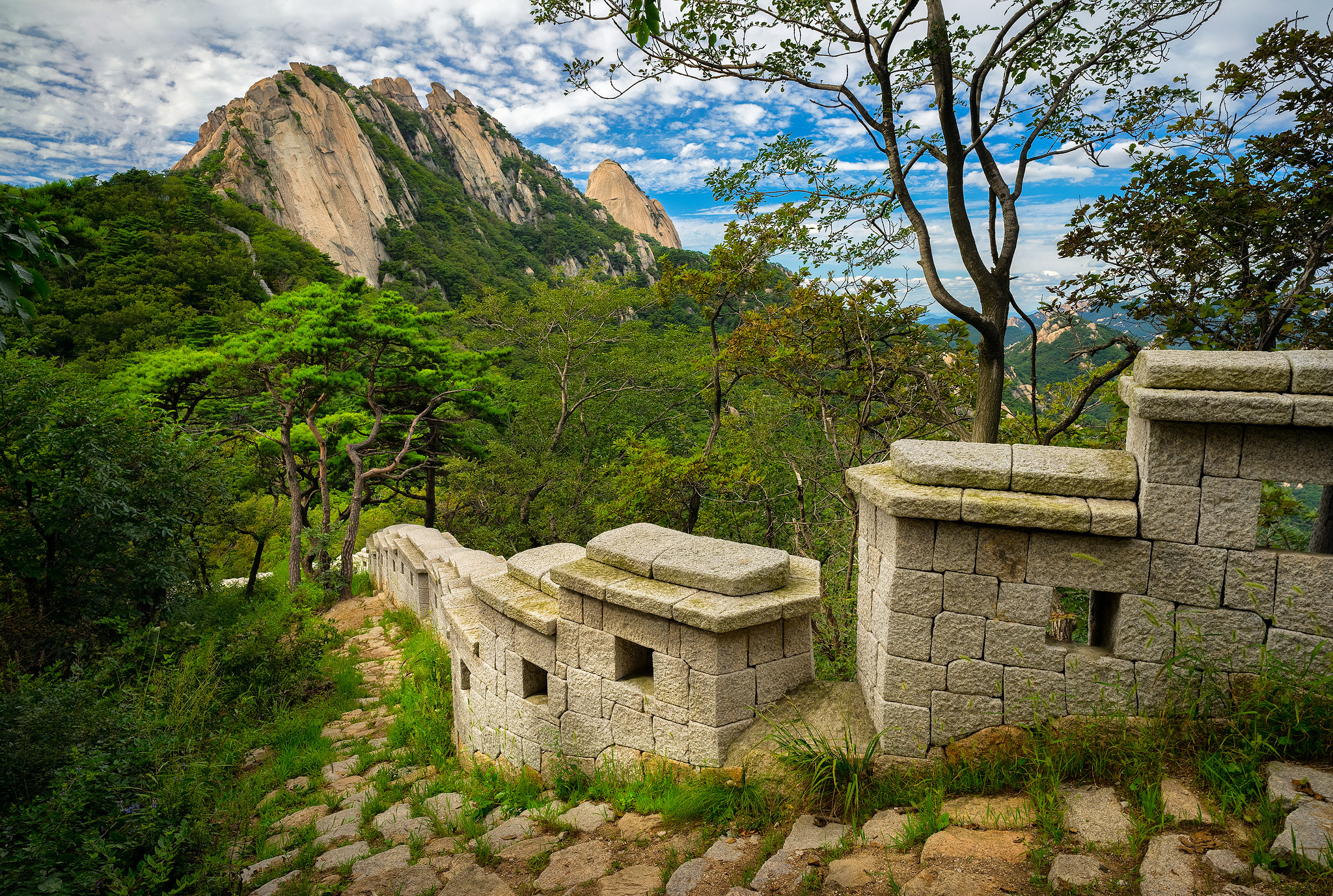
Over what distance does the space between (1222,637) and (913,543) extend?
48.5 inches

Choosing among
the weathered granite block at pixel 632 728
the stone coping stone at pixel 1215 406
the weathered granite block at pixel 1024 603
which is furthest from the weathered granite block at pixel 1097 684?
the weathered granite block at pixel 632 728

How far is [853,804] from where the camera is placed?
2.86m

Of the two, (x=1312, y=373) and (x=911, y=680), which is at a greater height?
(x=1312, y=373)

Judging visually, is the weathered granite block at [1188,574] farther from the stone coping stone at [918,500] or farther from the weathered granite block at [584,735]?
the weathered granite block at [584,735]

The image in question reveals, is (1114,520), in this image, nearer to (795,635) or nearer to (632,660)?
(795,635)

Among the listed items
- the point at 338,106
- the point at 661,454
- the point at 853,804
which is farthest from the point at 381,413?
the point at 338,106

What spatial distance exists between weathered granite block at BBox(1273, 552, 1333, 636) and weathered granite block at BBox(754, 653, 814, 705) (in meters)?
2.00

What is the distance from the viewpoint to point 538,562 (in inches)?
186

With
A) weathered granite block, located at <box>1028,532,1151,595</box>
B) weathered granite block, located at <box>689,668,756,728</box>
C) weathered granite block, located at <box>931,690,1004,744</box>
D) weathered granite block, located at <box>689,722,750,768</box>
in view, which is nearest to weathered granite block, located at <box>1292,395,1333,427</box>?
weathered granite block, located at <box>1028,532,1151,595</box>

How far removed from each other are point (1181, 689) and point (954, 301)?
4961mm

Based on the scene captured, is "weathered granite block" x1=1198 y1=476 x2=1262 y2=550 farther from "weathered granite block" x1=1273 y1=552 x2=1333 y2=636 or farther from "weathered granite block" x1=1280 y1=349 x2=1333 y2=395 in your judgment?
"weathered granite block" x1=1280 y1=349 x2=1333 y2=395

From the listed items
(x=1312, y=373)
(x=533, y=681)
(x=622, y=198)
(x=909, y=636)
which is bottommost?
(x=533, y=681)

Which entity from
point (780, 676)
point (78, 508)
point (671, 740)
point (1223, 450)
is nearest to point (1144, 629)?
point (1223, 450)

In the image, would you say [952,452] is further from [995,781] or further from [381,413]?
[381,413]
